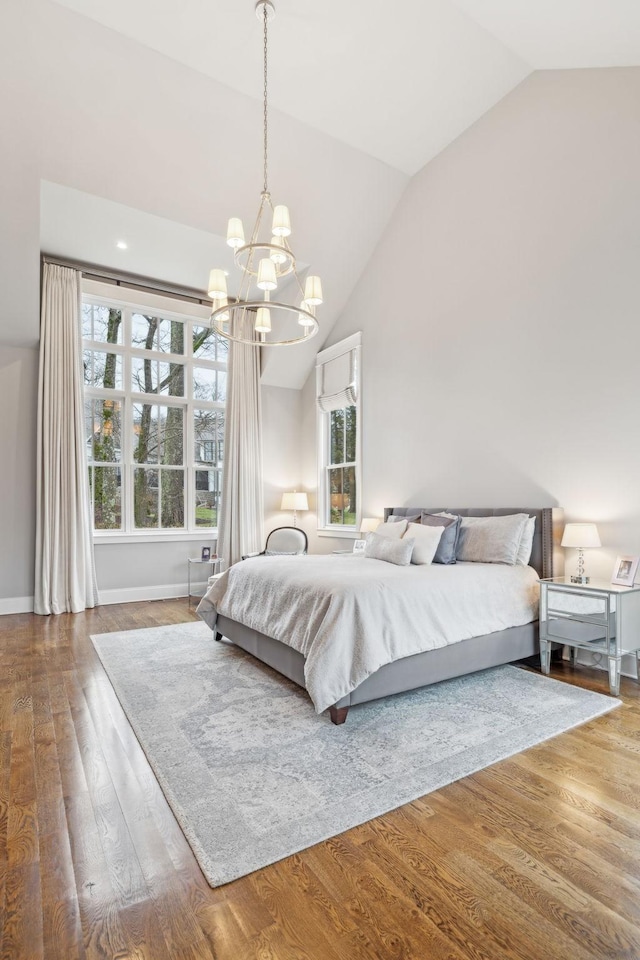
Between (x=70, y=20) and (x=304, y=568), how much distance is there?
4135 mm

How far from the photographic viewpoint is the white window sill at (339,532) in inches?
243

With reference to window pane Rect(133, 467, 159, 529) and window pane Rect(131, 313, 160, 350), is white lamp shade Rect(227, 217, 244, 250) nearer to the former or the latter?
window pane Rect(131, 313, 160, 350)

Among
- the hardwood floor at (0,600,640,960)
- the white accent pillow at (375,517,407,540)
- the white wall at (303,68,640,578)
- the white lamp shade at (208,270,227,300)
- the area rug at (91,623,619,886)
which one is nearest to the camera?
the hardwood floor at (0,600,640,960)

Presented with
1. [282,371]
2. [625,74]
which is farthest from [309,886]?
[282,371]

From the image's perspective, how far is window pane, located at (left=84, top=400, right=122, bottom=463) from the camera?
5938mm

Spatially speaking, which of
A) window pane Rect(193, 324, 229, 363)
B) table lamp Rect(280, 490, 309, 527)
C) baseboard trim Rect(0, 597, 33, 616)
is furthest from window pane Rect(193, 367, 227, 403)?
baseboard trim Rect(0, 597, 33, 616)

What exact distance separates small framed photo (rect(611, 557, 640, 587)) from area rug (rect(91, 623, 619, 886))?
72 centimetres

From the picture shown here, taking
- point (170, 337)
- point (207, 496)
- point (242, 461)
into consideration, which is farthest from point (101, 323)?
point (207, 496)

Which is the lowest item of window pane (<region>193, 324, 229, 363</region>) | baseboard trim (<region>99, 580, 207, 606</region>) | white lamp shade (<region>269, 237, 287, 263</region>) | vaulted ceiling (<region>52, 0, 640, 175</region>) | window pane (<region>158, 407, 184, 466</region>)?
baseboard trim (<region>99, 580, 207, 606</region>)

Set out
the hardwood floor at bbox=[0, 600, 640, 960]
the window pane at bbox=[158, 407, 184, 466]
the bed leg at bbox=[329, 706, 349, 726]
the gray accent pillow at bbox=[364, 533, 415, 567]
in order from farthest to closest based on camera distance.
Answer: the window pane at bbox=[158, 407, 184, 466], the gray accent pillow at bbox=[364, 533, 415, 567], the bed leg at bbox=[329, 706, 349, 726], the hardwood floor at bbox=[0, 600, 640, 960]

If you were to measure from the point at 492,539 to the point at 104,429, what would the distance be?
4.53 meters

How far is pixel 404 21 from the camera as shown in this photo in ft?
12.1

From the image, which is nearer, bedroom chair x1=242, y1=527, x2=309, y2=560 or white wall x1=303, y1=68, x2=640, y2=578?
white wall x1=303, y1=68, x2=640, y2=578

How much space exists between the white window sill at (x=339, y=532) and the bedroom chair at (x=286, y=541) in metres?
0.37
